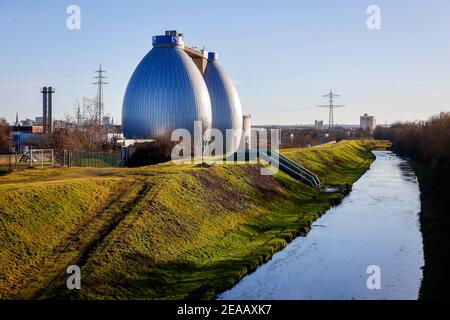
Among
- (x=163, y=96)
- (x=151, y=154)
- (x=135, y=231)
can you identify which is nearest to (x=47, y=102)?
(x=163, y=96)

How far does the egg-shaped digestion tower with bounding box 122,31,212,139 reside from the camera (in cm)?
6081

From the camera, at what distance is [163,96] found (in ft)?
200

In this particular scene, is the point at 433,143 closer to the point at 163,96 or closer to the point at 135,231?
the point at 163,96

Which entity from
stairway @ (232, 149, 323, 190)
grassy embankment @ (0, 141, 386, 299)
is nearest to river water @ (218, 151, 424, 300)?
grassy embankment @ (0, 141, 386, 299)

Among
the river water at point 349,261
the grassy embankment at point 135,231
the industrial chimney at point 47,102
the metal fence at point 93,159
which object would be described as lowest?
the river water at point 349,261

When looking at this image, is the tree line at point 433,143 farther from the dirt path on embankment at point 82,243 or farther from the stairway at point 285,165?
the dirt path on embankment at point 82,243

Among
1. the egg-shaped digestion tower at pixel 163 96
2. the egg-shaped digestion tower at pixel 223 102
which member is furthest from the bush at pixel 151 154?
the egg-shaped digestion tower at pixel 223 102

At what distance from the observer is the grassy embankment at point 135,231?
1800cm

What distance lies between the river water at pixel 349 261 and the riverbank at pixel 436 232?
39 cm

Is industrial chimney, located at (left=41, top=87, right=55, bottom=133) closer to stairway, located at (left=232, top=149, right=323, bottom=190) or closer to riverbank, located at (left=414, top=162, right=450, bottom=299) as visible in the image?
stairway, located at (left=232, top=149, right=323, bottom=190)

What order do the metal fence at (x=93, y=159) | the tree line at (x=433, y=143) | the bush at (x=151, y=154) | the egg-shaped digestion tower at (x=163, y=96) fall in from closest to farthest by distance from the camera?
1. the metal fence at (x=93, y=159)
2. the bush at (x=151, y=154)
3. the tree line at (x=433, y=143)
4. the egg-shaped digestion tower at (x=163, y=96)

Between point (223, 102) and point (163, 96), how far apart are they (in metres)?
14.0

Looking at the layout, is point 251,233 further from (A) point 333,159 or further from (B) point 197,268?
(A) point 333,159
